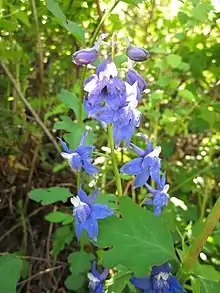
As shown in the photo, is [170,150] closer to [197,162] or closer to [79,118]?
[197,162]

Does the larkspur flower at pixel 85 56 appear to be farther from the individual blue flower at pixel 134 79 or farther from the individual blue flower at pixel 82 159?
the individual blue flower at pixel 82 159

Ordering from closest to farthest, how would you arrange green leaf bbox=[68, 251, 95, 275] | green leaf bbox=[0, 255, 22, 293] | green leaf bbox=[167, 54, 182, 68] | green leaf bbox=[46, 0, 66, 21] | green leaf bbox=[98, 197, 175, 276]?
green leaf bbox=[98, 197, 175, 276] < green leaf bbox=[46, 0, 66, 21] < green leaf bbox=[0, 255, 22, 293] < green leaf bbox=[68, 251, 95, 275] < green leaf bbox=[167, 54, 182, 68]

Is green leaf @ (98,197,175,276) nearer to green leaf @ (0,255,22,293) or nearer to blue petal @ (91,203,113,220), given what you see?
blue petal @ (91,203,113,220)

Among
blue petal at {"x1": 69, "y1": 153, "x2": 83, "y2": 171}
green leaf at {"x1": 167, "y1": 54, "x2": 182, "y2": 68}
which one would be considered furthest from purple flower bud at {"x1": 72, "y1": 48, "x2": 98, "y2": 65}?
green leaf at {"x1": 167, "y1": 54, "x2": 182, "y2": 68}

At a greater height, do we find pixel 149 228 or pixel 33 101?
pixel 149 228

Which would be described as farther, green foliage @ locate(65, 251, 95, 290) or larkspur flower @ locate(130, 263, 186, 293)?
green foliage @ locate(65, 251, 95, 290)

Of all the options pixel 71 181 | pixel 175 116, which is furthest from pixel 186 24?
pixel 71 181
